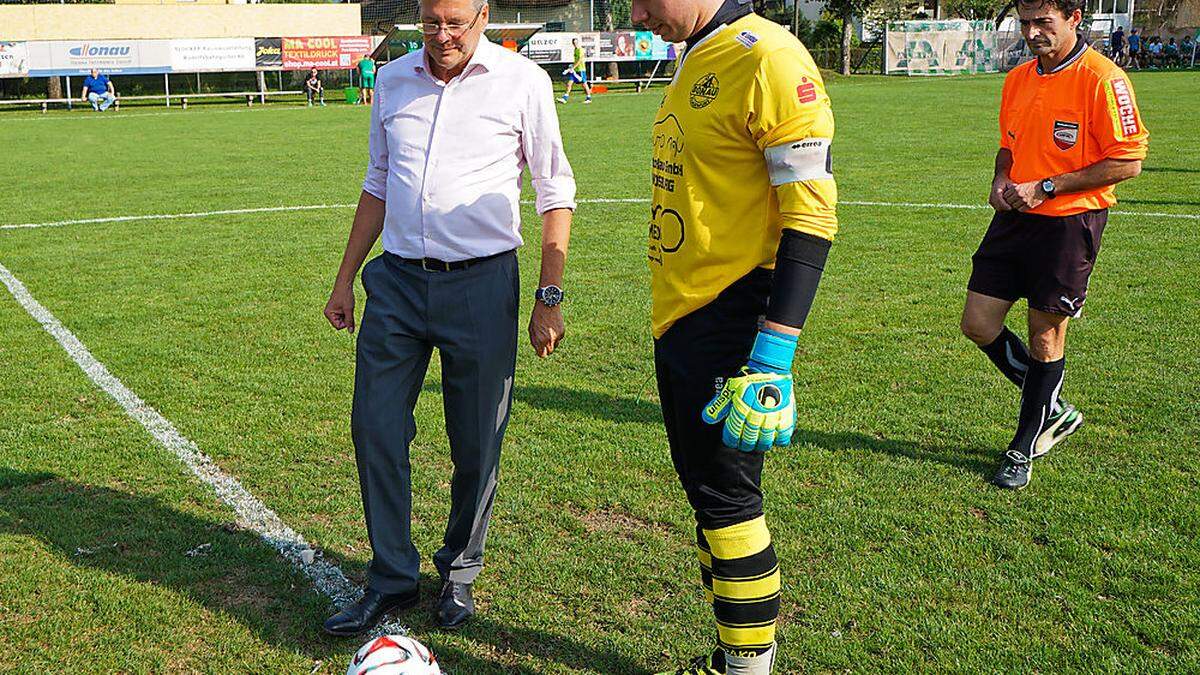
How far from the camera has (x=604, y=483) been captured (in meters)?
5.22

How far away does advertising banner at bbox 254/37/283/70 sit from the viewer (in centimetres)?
A: 4034

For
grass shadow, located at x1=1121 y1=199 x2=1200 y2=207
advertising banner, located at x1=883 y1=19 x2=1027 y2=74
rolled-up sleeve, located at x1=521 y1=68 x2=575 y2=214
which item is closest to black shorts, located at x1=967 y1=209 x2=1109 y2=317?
rolled-up sleeve, located at x1=521 y1=68 x2=575 y2=214

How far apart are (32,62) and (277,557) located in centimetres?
3793

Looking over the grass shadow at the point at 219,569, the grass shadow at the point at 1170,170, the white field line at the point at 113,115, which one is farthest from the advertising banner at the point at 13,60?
→ the grass shadow at the point at 219,569

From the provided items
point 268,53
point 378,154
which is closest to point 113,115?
point 268,53

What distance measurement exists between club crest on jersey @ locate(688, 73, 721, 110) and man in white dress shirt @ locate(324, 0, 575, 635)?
0.97 metres

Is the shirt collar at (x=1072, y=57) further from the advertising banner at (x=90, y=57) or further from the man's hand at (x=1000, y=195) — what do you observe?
the advertising banner at (x=90, y=57)

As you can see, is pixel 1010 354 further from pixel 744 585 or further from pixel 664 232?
pixel 664 232

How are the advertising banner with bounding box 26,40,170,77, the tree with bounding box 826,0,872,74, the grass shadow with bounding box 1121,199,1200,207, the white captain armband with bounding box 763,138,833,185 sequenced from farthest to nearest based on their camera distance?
the tree with bounding box 826,0,872,74
the advertising banner with bounding box 26,40,170,77
the grass shadow with bounding box 1121,199,1200,207
the white captain armband with bounding box 763,138,833,185

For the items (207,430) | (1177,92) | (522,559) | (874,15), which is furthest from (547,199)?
(874,15)

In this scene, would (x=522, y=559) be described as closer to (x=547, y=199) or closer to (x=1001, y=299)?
(x=547, y=199)

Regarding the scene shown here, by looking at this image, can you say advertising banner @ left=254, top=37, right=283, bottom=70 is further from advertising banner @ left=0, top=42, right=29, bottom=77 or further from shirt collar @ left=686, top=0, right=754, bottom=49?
shirt collar @ left=686, top=0, right=754, bottom=49

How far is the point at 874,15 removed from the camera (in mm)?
62469

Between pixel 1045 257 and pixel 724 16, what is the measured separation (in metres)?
2.80
